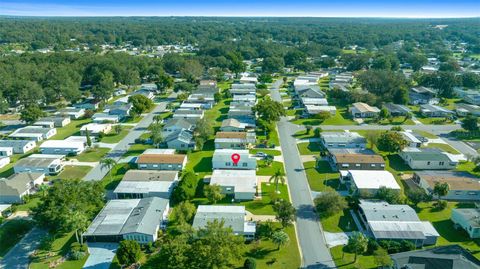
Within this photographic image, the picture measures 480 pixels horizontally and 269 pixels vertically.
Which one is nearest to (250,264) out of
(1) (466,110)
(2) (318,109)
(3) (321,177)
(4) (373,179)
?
(3) (321,177)

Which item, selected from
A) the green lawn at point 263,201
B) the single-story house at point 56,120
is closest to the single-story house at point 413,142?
the green lawn at point 263,201

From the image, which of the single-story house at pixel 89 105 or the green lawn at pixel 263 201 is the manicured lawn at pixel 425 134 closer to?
the green lawn at pixel 263 201

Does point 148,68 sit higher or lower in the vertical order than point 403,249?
higher

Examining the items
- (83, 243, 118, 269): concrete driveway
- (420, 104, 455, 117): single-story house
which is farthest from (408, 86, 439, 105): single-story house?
(83, 243, 118, 269): concrete driveway

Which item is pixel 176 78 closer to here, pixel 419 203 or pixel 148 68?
pixel 148 68

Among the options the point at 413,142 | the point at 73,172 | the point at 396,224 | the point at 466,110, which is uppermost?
the point at 466,110

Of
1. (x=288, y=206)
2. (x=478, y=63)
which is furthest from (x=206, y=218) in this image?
(x=478, y=63)

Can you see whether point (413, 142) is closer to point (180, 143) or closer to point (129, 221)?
point (180, 143)
